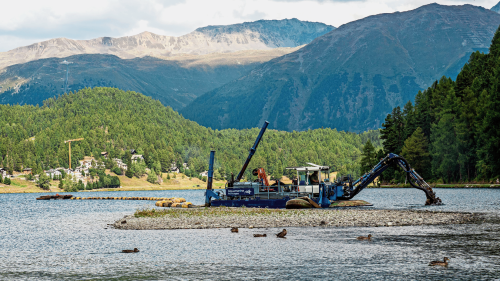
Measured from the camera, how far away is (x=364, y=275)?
102 ft

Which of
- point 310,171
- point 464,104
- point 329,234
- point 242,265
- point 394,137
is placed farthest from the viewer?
point 394,137

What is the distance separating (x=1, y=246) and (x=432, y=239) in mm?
37862

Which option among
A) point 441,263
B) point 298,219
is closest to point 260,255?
point 441,263

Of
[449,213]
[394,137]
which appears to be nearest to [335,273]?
[449,213]

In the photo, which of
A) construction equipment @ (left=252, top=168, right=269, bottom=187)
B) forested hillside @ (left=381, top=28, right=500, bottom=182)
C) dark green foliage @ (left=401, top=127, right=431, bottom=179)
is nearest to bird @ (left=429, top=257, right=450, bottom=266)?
construction equipment @ (left=252, top=168, right=269, bottom=187)

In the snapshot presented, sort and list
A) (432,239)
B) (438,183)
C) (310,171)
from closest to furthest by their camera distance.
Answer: (432,239)
(310,171)
(438,183)

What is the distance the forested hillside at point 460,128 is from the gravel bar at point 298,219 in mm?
72442

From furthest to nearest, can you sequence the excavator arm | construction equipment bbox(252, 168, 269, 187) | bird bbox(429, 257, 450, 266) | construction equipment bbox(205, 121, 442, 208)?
construction equipment bbox(252, 168, 269, 187), the excavator arm, construction equipment bbox(205, 121, 442, 208), bird bbox(429, 257, 450, 266)

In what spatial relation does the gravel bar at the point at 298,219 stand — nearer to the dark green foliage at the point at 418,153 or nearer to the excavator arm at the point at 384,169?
the excavator arm at the point at 384,169

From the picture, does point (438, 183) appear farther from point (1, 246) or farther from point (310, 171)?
point (1, 246)

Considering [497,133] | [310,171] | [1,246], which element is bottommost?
[1,246]

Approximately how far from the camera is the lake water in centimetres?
3203

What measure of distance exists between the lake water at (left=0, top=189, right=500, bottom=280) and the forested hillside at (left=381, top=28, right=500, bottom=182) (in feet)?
269

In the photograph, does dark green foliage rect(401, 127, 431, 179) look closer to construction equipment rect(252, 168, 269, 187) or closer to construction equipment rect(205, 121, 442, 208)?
construction equipment rect(205, 121, 442, 208)
